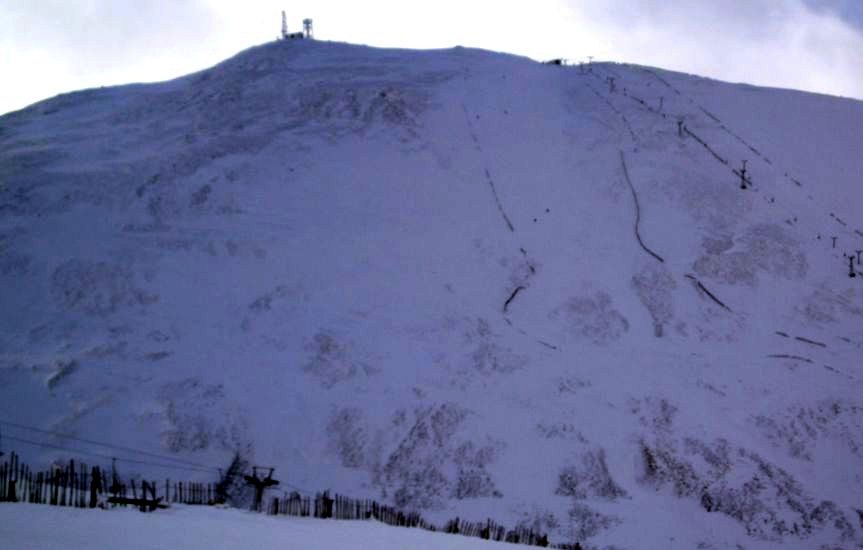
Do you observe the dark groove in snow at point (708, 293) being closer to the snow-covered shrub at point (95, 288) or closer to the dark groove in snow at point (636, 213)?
the dark groove in snow at point (636, 213)

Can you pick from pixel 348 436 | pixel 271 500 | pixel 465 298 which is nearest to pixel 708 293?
pixel 465 298

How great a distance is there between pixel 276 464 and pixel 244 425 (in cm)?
141

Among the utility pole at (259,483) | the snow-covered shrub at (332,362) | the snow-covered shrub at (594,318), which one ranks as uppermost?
the snow-covered shrub at (594,318)

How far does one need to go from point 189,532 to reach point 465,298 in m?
15.4

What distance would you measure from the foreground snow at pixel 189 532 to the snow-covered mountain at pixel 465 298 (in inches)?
224

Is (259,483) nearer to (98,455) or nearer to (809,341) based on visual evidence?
(98,455)

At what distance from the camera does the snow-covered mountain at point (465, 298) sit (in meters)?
20.0

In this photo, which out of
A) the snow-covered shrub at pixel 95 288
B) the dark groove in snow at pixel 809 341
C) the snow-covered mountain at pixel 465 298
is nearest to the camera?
the snow-covered mountain at pixel 465 298

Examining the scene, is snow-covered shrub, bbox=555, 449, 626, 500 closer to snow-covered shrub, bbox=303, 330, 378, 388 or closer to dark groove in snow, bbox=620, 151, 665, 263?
snow-covered shrub, bbox=303, 330, 378, 388

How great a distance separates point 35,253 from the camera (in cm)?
2669

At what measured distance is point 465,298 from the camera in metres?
25.3

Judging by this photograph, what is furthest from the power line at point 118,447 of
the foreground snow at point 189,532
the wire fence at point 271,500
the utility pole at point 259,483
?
the foreground snow at point 189,532

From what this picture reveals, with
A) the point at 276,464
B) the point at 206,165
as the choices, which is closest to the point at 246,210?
the point at 206,165

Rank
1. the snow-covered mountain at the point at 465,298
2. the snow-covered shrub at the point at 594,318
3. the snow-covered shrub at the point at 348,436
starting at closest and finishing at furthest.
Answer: the snow-covered mountain at the point at 465,298
the snow-covered shrub at the point at 348,436
the snow-covered shrub at the point at 594,318
